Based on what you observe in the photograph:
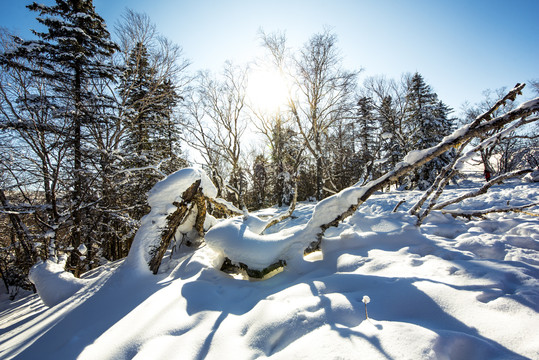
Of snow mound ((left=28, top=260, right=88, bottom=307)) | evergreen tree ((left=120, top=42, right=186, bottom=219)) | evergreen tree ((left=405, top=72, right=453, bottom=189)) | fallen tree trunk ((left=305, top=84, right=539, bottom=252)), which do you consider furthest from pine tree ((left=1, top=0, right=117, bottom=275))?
evergreen tree ((left=405, top=72, right=453, bottom=189))

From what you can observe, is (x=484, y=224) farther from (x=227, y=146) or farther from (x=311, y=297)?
(x=227, y=146)

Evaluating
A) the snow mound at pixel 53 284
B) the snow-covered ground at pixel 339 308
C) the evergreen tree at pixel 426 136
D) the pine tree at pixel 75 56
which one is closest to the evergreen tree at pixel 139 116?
the pine tree at pixel 75 56

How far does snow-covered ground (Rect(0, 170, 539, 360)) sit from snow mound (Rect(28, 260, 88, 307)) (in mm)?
366

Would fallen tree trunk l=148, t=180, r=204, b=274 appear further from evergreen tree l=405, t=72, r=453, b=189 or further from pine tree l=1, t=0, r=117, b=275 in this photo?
evergreen tree l=405, t=72, r=453, b=189

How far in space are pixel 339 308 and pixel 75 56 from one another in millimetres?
10539

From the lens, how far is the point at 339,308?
1562 mm

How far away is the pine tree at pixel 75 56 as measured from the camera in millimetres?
6152

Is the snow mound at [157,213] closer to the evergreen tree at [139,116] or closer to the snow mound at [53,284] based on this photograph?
the snow mound at [53,284]

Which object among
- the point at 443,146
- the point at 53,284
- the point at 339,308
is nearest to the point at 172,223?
the point at 53,284

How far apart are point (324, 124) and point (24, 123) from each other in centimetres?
1335

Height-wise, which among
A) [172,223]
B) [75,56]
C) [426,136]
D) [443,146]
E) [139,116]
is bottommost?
[172,223]

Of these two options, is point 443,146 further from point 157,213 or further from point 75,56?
point 75,56

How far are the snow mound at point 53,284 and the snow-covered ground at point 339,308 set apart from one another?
0.37 metres

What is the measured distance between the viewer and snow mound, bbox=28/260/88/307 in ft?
10.2
